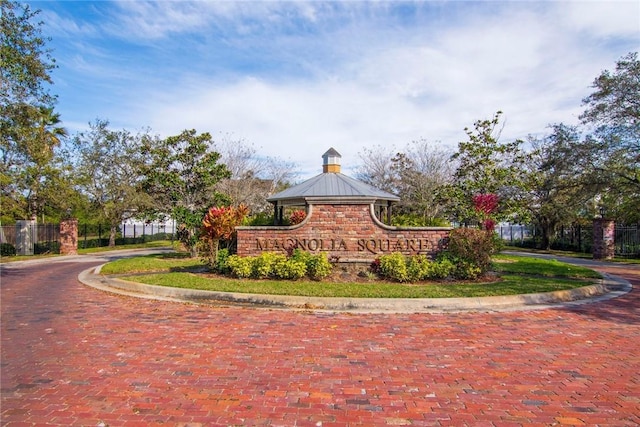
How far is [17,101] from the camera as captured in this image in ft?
48.5

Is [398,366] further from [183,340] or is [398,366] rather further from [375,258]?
[375,258]

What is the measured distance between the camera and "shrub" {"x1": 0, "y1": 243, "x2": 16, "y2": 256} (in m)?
24.7

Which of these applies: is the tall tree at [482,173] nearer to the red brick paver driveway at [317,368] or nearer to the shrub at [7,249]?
the red brick paver driveway at [317,368]

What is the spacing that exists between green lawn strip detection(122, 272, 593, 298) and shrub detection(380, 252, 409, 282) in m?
0.46

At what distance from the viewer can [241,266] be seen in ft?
39.5

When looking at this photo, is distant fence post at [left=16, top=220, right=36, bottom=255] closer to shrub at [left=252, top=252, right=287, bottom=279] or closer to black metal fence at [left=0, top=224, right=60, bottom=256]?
black metal fence at [left=0, top=224, right=60, bottom=256]

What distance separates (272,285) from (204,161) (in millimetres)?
12187

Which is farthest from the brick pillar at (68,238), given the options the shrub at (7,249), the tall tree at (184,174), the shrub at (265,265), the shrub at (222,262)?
the shrub at (265,265)

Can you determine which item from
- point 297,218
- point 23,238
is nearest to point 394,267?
point 297,218

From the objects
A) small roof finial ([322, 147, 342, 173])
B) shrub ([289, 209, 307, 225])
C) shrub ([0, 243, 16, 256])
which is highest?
small roof finial ([322, 147, 342, 173])

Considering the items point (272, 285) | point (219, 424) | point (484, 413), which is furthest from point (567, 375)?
point (272, 285)

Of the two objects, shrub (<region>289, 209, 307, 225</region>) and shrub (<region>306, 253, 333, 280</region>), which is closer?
shrub (<region>306, 253, 333, 280</region>)

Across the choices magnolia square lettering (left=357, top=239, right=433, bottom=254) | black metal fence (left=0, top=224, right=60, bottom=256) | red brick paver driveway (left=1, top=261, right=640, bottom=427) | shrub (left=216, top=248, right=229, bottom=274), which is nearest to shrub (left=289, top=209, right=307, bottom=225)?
shrub (left=216, top=248, right=229, bottom=274)

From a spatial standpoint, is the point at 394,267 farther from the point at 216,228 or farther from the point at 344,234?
the point at 216,228
